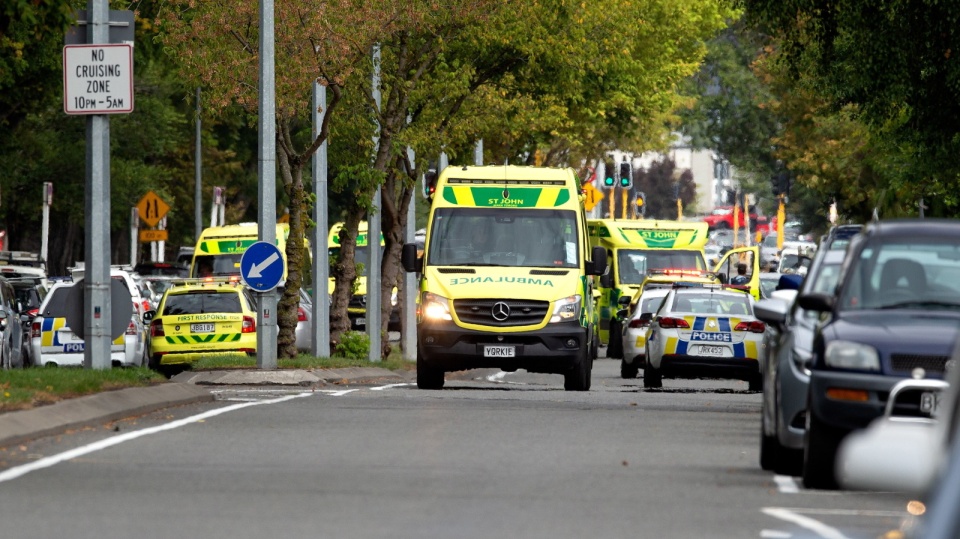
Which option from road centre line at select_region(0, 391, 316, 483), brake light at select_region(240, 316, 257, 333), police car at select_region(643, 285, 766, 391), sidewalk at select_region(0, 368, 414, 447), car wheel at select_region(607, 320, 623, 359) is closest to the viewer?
road centre line at select_region(0, 391, 316, 483)

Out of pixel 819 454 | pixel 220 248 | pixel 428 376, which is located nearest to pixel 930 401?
pixel 819 454

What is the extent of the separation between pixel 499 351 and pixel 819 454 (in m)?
14.4

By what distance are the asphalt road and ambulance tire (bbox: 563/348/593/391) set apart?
21.1 ft

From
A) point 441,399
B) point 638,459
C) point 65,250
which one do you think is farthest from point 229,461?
point 65,250

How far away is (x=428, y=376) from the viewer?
27.0 m

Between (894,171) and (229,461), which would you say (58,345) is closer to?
(894,171)

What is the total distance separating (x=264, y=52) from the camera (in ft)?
94.1

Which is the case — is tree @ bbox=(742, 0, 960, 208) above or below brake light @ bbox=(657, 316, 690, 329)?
above

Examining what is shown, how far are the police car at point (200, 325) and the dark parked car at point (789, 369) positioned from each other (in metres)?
19.7

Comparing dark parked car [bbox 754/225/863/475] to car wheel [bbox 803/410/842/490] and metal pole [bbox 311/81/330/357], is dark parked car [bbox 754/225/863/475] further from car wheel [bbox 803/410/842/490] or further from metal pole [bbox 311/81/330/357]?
metal pole [bbox 311/81/330/357]

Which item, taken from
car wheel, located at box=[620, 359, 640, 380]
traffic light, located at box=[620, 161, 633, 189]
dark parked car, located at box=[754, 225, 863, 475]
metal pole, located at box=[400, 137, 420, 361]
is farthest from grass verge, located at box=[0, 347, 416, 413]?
traffic light, located at box=[620, 161, 633, 189]

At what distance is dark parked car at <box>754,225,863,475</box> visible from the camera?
12.6 meters

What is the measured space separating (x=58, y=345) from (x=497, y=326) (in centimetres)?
998

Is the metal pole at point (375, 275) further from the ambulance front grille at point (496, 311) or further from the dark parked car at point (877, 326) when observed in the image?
the dark parked car at point (877, 326)
